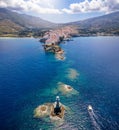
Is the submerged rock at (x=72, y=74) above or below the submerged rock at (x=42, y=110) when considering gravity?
below

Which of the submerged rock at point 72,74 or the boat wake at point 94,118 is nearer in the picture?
the boat wake at point 94,118

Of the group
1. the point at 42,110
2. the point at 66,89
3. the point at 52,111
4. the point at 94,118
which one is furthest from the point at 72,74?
the point at 94,118

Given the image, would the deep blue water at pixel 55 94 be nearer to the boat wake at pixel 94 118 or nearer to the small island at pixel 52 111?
the boat wake at pixel 94 118

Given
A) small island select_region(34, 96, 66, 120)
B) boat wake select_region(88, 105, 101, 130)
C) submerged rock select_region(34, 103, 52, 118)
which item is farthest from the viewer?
submerged rock select_region(34, 103, 52, 118)

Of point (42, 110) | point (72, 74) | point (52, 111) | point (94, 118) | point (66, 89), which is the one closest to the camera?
point (94, 118)

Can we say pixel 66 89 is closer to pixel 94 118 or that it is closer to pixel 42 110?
pixel 42 110

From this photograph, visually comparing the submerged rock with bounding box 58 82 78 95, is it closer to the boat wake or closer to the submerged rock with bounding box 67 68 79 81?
the submerged rock with bounding box 67 68 79 81

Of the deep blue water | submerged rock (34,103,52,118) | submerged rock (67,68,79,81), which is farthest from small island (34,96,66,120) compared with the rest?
submerged rock (67,68,79,81)

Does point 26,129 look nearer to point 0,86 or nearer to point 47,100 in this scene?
point 47,100

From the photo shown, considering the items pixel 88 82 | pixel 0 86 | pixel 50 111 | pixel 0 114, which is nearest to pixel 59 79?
pixel 88 82

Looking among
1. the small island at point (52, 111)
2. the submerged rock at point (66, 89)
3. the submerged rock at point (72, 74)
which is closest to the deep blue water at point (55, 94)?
the submerged rock at point (72, 74)

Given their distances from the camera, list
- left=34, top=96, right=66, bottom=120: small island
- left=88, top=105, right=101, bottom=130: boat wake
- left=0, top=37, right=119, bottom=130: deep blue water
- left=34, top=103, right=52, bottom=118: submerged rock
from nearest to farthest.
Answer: left=88, top=105, right=101, bottom=130: boat wake < left=0, top=37, right=119, bottom=130: deep blue water < left=34, top=96, right=66, bottom=120: small island < left=34, top=103, right=52, bottom=118: submerged rock
